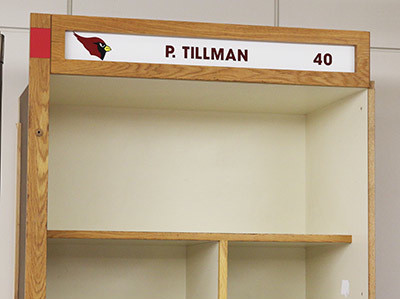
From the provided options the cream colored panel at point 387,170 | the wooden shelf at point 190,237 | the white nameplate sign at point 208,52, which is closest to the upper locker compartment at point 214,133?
the white nameplate sign at point 208,52

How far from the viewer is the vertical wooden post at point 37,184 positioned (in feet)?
5.99

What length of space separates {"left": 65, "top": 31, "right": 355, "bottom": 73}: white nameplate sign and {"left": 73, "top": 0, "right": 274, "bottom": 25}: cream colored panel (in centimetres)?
61

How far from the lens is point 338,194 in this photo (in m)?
2.21

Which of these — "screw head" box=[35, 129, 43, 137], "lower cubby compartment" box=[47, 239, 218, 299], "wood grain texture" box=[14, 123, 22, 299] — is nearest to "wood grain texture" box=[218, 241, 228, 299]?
"lower cubby compartment" box=[47, 239, 218, 299]

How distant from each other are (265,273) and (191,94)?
26.1 inches

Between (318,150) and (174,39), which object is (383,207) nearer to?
(318,150)

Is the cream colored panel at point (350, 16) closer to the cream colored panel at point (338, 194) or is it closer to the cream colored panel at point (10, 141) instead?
the cream colored panel at point (338, 194)

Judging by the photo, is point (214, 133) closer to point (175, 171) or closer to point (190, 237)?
point (175, 171)

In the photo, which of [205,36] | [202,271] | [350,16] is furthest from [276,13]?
[202,271]

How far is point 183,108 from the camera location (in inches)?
94.5

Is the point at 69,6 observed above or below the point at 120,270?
above

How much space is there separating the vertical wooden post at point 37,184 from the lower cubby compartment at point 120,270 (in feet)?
1.50

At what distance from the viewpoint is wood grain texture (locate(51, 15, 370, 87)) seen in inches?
74.7

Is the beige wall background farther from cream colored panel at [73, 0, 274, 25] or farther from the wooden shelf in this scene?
the wooden shelf
